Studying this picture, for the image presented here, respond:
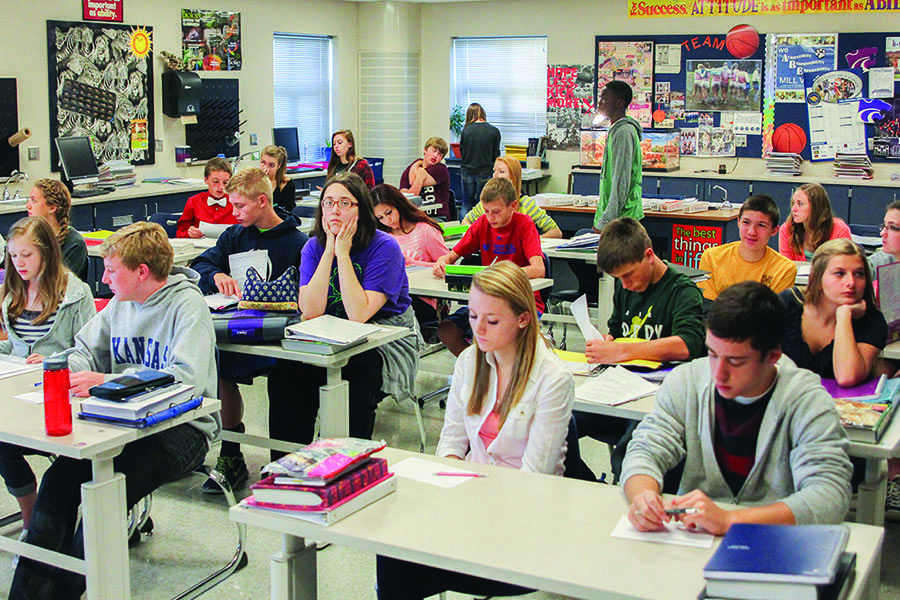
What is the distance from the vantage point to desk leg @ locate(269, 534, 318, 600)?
84.7 inches

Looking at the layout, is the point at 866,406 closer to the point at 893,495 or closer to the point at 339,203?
the point at 893,495

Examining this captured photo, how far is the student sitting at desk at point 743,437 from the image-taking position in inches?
79.0

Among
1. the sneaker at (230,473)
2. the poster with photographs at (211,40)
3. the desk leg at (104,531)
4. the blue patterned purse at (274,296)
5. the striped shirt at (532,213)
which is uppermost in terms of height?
the poster with photographs at (211,40)

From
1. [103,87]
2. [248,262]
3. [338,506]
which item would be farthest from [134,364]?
[103,87]

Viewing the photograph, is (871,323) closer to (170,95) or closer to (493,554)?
(493,554)

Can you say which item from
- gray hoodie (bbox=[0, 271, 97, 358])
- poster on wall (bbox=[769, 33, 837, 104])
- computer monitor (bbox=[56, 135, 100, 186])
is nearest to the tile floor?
gray hoodie (bbox=[0, 271, 97, 358])

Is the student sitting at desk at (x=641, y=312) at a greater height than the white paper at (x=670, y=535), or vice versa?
the student sitting at desk at (x=641, y=312)

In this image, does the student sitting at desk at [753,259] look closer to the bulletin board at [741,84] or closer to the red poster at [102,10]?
the red poster at [102,10]

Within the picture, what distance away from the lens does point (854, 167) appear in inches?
386

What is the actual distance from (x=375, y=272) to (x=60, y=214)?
1631 mm

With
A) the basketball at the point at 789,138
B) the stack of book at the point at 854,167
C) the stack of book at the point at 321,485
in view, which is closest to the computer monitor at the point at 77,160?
the stack of book at the point at 321,485

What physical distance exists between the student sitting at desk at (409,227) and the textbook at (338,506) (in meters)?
3.16

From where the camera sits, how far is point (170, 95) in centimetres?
928

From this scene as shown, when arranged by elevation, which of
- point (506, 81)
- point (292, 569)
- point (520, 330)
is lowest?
point (292, 569)
